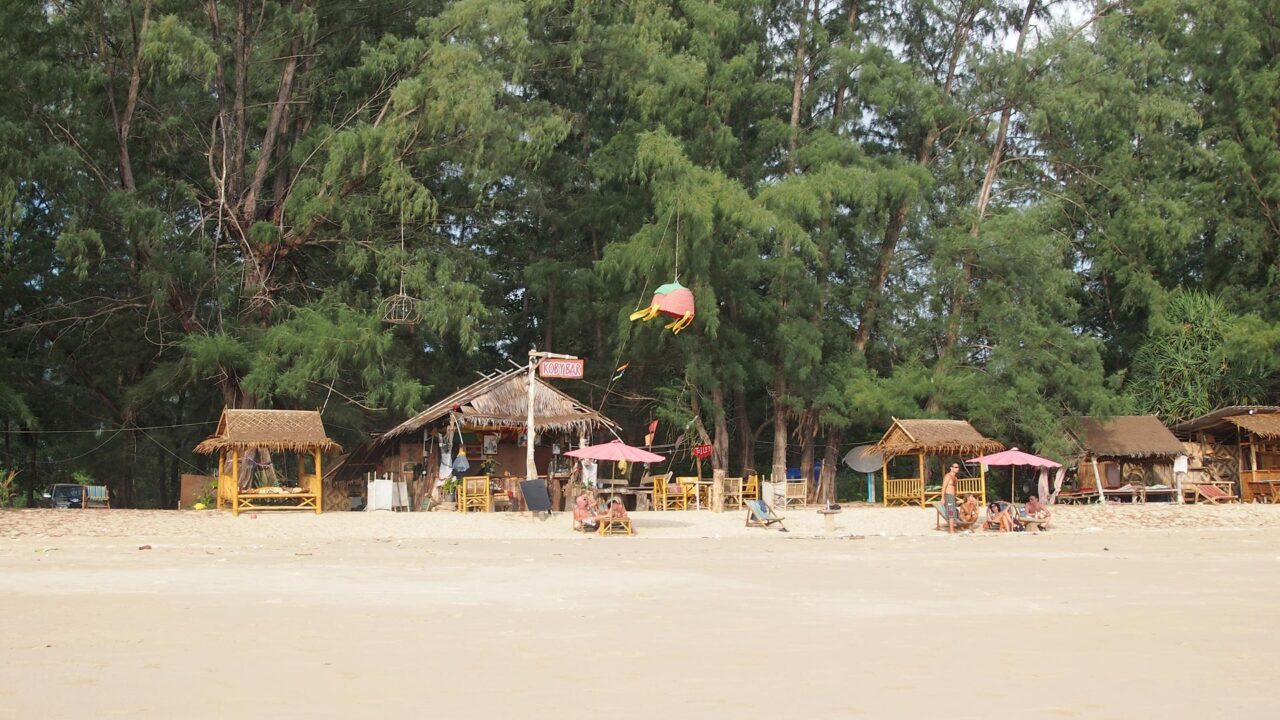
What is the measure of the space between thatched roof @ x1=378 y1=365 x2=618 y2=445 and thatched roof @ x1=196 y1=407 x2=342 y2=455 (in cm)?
309

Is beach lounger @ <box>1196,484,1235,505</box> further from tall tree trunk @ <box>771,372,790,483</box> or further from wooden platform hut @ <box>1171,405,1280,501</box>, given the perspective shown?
tall tree trunk @ <box>771,372,790,483</box>

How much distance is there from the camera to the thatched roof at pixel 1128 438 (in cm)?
3034

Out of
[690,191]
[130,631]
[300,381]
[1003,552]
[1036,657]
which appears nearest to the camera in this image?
[1036,657]

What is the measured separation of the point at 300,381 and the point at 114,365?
25.3 feet

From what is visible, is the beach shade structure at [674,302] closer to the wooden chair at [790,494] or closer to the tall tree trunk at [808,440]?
the wooden chair at [790,494]

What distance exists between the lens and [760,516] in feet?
69.9

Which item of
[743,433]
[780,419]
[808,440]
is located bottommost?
[808,440]

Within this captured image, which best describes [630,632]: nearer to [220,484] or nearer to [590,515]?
[590,515]

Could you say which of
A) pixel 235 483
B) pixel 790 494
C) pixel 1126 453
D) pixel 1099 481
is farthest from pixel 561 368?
pixel 1126 453

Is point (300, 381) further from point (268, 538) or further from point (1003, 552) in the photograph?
point (1003, 552)

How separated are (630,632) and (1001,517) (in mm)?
14354

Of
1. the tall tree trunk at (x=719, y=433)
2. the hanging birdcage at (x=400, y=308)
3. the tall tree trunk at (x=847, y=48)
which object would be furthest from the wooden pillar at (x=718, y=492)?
the tall tree trunk at (x=847, y=48)

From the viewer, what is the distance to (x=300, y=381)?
25.0 meters

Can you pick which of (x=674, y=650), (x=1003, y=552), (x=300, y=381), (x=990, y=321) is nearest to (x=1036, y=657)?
(x=674, y=650)
